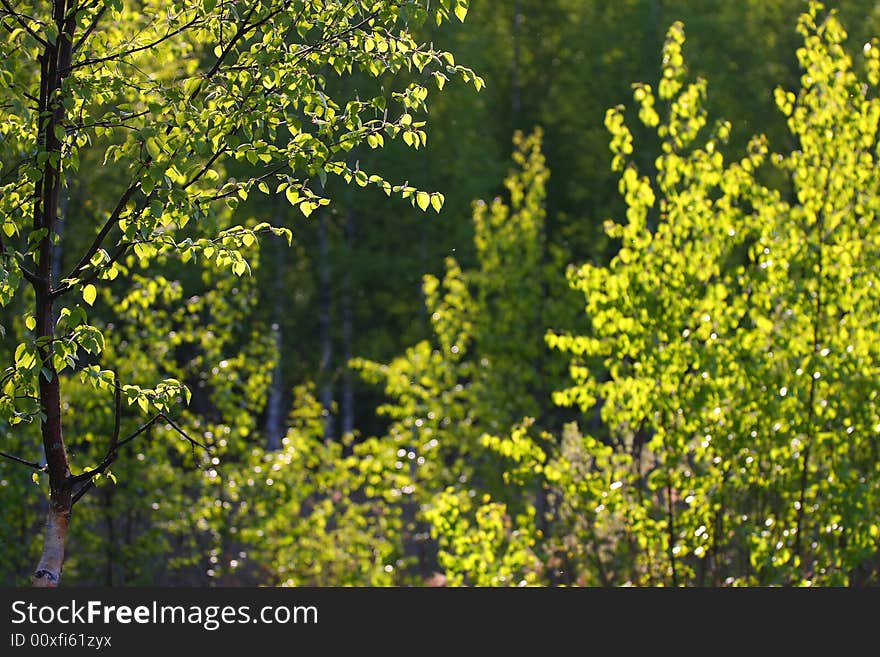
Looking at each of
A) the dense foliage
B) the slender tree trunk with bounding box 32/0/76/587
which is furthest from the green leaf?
the slender tree trunk with bounding box 32/0/76/587

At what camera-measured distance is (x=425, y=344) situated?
12.9m

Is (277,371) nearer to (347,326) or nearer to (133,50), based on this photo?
(347,326)

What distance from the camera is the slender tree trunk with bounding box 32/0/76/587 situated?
187 inches

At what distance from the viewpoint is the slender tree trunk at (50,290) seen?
15.6 ft

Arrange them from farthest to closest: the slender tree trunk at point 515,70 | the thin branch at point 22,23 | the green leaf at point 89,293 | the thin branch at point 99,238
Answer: the slender tree trunk at point 515,70 → the thin branch at point 99,238 → the thin branch at point 22,23 → the green leaf at point 89,293

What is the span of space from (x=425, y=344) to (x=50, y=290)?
8.12 meters

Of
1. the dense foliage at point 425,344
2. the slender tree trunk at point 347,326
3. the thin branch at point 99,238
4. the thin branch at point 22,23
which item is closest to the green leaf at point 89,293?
the dense foliage at point 425,344

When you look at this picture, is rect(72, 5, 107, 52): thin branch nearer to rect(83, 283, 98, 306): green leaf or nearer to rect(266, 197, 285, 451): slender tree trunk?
rect(83, 283, 98, 306): green leaf

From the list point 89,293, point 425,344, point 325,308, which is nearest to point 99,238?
point 89,293

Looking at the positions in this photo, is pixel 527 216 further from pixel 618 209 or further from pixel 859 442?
pixel 618 209

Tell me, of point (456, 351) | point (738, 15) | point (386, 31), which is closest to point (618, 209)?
point (738, 15)

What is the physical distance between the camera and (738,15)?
24.9 m

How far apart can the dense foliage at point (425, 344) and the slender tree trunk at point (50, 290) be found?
21 millimetres

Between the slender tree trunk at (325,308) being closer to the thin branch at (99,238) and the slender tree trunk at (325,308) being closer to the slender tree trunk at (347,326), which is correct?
the slender tree trunk at (347,326)
